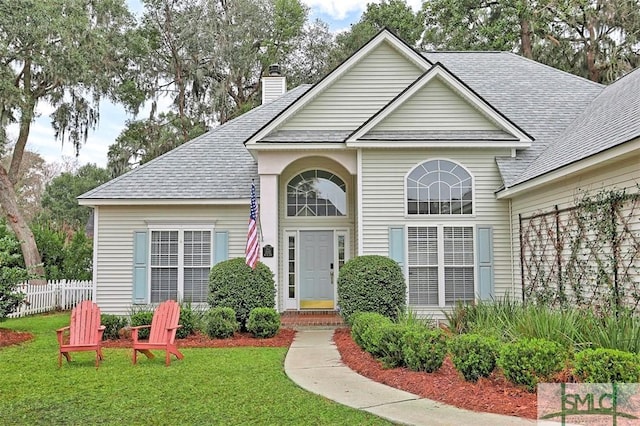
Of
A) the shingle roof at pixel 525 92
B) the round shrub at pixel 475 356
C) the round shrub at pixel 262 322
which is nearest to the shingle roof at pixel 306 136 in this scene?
the shingle roof at pixel 525 92

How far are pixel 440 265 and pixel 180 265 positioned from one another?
5.79 m

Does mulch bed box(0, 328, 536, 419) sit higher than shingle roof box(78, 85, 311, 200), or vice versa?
shingle roof box(78, 85, 311, 200)

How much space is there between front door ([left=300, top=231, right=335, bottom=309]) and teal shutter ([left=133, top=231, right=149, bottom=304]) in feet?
11.9

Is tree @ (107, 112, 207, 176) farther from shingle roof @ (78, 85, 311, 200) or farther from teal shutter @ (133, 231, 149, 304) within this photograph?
teal shutter @ (133, 231, 149, 304)

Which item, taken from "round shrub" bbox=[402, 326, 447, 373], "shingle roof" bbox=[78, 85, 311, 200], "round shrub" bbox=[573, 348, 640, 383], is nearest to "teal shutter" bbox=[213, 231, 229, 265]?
"shingle roof" bbox=[78, 85, 311, 200]

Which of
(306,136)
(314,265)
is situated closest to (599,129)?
(306,136)

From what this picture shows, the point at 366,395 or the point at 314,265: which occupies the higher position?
the point at 314,265

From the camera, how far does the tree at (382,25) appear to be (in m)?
28.8

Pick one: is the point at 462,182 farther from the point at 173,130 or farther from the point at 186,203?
the point at 173,130

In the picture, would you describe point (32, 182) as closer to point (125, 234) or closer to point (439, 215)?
point (125, 234)

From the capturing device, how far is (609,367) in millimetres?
5176

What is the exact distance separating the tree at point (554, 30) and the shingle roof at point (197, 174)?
14.6m

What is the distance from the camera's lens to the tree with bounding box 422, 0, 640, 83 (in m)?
22.7

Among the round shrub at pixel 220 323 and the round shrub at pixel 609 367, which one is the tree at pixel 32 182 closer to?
the round shrub at pixel 220 323
